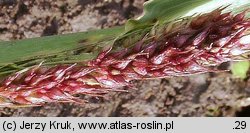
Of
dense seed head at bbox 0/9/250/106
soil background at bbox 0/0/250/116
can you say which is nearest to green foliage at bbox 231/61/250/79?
soil background at bbox 0/0/250/116

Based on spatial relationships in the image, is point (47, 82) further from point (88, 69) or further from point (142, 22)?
point (142, 22)

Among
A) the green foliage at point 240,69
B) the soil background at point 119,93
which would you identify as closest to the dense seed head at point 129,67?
the soil background at point 119,93

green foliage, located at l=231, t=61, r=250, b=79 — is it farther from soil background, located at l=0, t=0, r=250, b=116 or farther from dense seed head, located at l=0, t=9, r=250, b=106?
dense seed head, located at l=0, t=9, r=250, b=106

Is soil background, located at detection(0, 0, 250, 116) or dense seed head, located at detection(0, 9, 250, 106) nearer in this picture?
dense seed head, located at detection(0, 9, 250, 106)

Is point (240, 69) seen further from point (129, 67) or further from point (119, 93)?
point (129, 67)

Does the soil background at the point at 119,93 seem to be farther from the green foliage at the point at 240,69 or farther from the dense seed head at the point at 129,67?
the dense seed head at the point at 129,67

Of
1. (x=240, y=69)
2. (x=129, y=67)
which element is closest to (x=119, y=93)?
(x=240, y=69)
